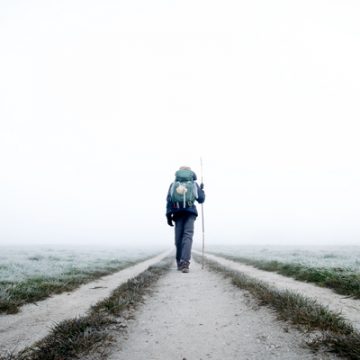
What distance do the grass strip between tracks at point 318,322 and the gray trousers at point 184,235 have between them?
5.41 metres

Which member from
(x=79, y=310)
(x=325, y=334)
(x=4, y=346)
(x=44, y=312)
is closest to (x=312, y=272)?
(x=325, y=334)

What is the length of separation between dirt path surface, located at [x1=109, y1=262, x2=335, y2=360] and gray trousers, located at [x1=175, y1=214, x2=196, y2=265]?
4.77 metres

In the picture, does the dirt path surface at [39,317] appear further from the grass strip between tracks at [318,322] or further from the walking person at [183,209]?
the walking person at [183,209]

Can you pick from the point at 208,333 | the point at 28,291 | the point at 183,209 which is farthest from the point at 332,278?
the point at 28,291

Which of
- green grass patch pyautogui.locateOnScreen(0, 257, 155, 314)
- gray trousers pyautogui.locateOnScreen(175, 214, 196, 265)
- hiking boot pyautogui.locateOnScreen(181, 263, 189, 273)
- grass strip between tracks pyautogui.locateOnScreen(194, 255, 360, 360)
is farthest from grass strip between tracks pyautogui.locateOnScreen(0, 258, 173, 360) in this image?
gray trousers pyautogui.locateOnScreen(175, 214, 196, 265)

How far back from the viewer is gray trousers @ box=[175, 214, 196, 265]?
427 inches

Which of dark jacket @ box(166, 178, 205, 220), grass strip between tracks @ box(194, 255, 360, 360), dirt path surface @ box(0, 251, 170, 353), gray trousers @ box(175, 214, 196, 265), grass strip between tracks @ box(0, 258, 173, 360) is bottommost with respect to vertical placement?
dirt path surface @ box(0, 251, 170, 353)

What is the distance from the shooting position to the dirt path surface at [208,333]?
3.17 m

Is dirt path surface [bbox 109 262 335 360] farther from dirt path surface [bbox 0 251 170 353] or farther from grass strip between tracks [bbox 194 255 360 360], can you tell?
dirt path surface [bbox 0 251 170 353]

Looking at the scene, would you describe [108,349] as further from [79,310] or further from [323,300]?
[323,300]

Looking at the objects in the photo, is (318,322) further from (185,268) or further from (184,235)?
(184,235)

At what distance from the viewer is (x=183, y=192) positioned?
10867mm

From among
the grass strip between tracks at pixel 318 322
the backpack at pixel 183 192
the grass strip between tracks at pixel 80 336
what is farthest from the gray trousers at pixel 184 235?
the grass strip between tracks at pixel 80 336

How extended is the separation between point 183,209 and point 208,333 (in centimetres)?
710
